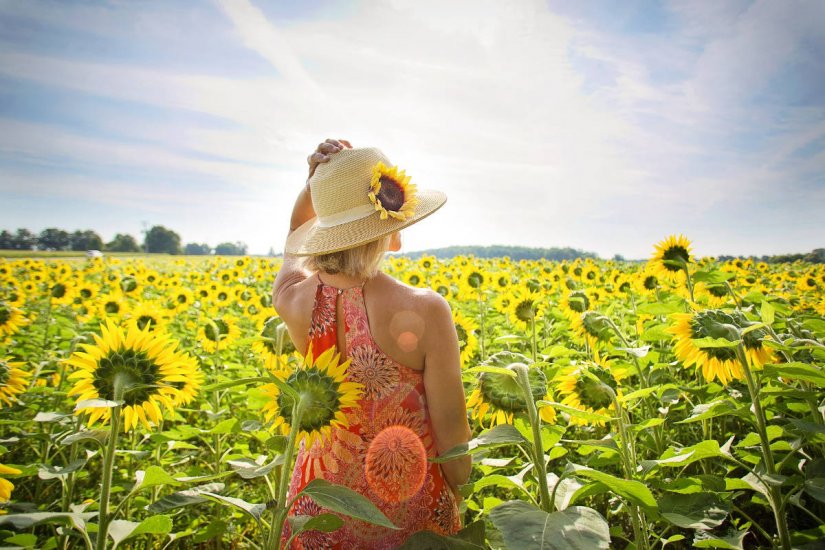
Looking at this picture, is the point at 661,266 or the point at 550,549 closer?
the point at 550,549

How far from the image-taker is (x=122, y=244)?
2751 inches

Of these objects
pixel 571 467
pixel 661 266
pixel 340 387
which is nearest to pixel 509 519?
pixel 571 467

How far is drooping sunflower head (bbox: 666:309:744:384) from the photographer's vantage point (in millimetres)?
1694

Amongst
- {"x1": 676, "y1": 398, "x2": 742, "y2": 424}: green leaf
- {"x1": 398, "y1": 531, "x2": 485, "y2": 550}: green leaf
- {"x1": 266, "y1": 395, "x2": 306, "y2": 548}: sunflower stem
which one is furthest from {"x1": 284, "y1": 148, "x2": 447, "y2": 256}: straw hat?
{"x1": 676, "y1": 398, "x2": 742, "y2": 424}: green leaf

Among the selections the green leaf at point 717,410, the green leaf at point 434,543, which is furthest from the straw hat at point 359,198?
the green leaf at point 717,410

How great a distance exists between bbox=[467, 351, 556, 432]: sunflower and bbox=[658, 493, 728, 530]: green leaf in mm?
439

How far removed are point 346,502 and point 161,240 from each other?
280 ft

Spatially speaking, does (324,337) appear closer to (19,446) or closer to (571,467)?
(571,467)

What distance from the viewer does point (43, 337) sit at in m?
5.20

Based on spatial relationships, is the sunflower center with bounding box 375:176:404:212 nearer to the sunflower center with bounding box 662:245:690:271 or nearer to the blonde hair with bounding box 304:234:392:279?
the blonde hair with bounding box 304:234:392:279

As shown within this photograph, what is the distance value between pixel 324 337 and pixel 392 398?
343 mm

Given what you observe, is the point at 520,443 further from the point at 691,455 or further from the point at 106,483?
the point at 106,483

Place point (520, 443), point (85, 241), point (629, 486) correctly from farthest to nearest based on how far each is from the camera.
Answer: point (85, 241) → point (520, 443) → point (629, 486)

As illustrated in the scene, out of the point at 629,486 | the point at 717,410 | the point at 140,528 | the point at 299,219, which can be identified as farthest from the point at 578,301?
the point at 140,528
